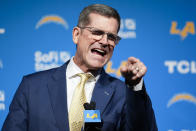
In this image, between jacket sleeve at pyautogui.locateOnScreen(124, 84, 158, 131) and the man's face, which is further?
the man's face

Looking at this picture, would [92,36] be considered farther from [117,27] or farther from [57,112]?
[57,112]

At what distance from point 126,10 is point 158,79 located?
2.68 feet

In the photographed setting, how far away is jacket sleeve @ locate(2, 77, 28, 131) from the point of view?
1.29 metres

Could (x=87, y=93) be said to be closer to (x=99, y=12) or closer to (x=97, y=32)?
(x=97, y=32)

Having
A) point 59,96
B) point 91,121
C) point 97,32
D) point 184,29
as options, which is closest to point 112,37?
point 97,32

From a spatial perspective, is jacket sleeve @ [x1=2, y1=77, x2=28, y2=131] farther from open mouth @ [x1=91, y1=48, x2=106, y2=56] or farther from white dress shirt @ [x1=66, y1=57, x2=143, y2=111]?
open mouth @ [x1=91, y1=48, x2=106, y2=56]

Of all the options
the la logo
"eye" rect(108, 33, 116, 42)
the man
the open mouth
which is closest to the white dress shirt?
the man

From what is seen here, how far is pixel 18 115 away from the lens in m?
1.31

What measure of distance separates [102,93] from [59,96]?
0.78 ft

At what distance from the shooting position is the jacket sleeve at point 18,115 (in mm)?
1292

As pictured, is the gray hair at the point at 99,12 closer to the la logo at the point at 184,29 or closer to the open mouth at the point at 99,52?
the open mouth at the point at 99,52

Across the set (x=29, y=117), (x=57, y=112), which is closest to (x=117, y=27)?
(x=57, y=112)

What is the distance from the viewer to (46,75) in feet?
4.88

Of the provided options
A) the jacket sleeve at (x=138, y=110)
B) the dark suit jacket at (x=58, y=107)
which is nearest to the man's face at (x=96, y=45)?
the dark suit jacket at (x=58, y=107)
